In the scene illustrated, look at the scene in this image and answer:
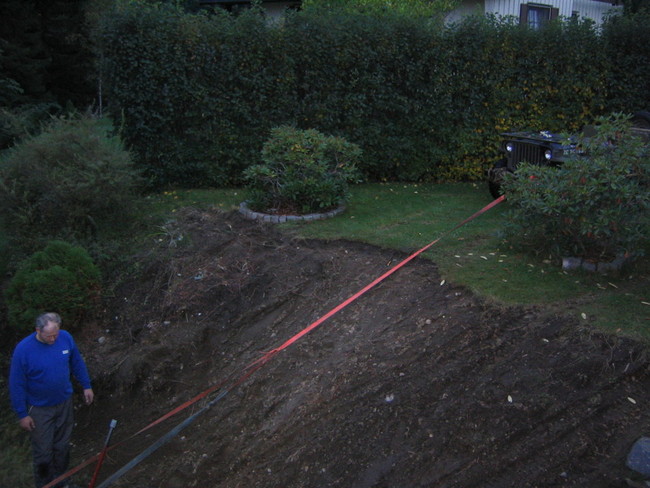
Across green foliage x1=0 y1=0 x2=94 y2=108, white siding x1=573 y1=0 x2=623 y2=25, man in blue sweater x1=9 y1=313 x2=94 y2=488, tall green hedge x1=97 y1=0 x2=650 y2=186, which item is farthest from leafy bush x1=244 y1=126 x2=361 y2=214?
white siding x1=573 y1=0 x2=623 y2=25

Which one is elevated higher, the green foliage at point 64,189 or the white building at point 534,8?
the white building at point 534,8

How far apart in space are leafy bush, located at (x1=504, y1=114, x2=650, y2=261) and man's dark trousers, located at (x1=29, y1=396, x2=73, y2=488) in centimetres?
493

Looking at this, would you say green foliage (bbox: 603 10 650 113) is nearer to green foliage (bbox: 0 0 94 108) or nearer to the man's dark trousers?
the man's dark trousers

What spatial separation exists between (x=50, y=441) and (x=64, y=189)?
14.2 feet

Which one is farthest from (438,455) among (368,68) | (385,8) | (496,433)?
(385,8)

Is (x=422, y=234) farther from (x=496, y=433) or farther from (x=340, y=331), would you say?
(x=496, y=433)

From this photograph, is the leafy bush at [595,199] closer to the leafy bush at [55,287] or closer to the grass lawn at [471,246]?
the grass lawn at [471,246]

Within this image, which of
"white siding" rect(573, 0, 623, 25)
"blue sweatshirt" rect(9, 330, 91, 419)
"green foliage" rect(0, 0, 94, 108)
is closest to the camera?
"blue sweatshirt" rect(9, 330, 91, 419)

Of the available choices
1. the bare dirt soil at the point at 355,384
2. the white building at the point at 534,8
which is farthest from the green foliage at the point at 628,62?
the bare dirt soil at the point at 355,384

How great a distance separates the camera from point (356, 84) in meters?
11.3

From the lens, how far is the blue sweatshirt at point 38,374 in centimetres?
450

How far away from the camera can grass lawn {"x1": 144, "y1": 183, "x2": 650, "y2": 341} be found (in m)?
5.58

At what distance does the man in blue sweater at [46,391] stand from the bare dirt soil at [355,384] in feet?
1.35

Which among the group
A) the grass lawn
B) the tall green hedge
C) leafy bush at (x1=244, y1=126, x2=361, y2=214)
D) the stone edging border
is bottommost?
the grass lawn
